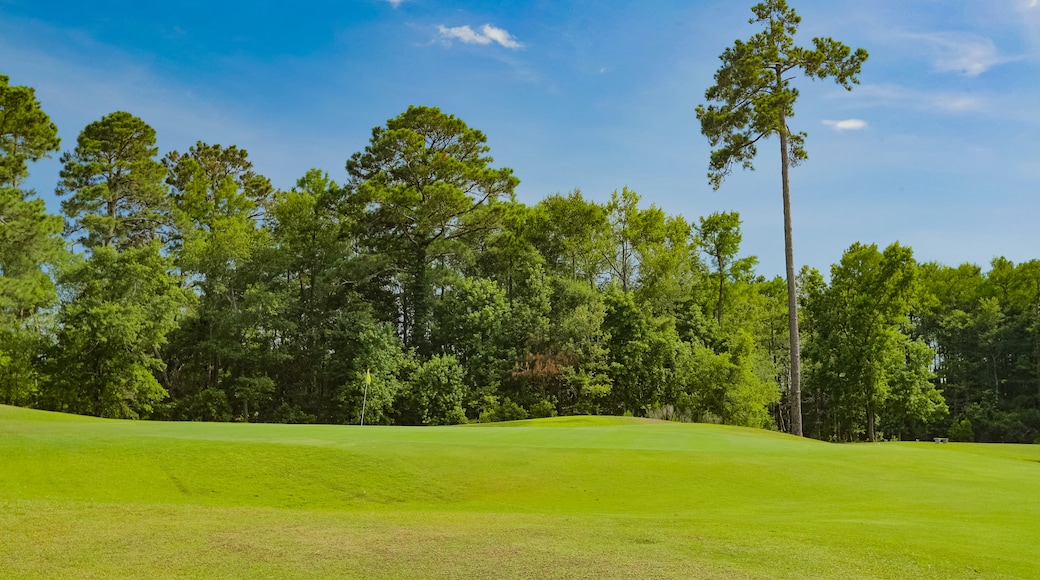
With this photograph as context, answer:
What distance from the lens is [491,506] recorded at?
41.4 feet

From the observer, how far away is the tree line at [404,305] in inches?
1620

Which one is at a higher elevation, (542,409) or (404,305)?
(404,305)

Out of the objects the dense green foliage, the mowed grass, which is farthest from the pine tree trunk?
the mowed grass

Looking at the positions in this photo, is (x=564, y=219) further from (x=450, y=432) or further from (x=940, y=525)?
(x=940, y=525)

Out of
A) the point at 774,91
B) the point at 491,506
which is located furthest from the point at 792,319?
the point at 491,506

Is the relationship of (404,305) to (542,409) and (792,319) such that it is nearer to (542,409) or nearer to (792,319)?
(542,409)

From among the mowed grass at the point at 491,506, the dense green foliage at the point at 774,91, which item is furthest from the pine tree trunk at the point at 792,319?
the mowed grass at the point at 491,506

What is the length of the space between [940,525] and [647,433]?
37.9 feet

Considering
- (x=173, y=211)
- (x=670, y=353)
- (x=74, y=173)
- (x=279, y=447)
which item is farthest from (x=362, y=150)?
(x=279, y=447)

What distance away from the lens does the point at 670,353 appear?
154 ft

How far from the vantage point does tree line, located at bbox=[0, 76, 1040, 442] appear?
41156 mm

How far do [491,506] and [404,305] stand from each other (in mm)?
40250

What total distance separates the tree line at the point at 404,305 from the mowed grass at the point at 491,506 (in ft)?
79.5

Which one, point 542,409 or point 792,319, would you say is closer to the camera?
point 792,319
